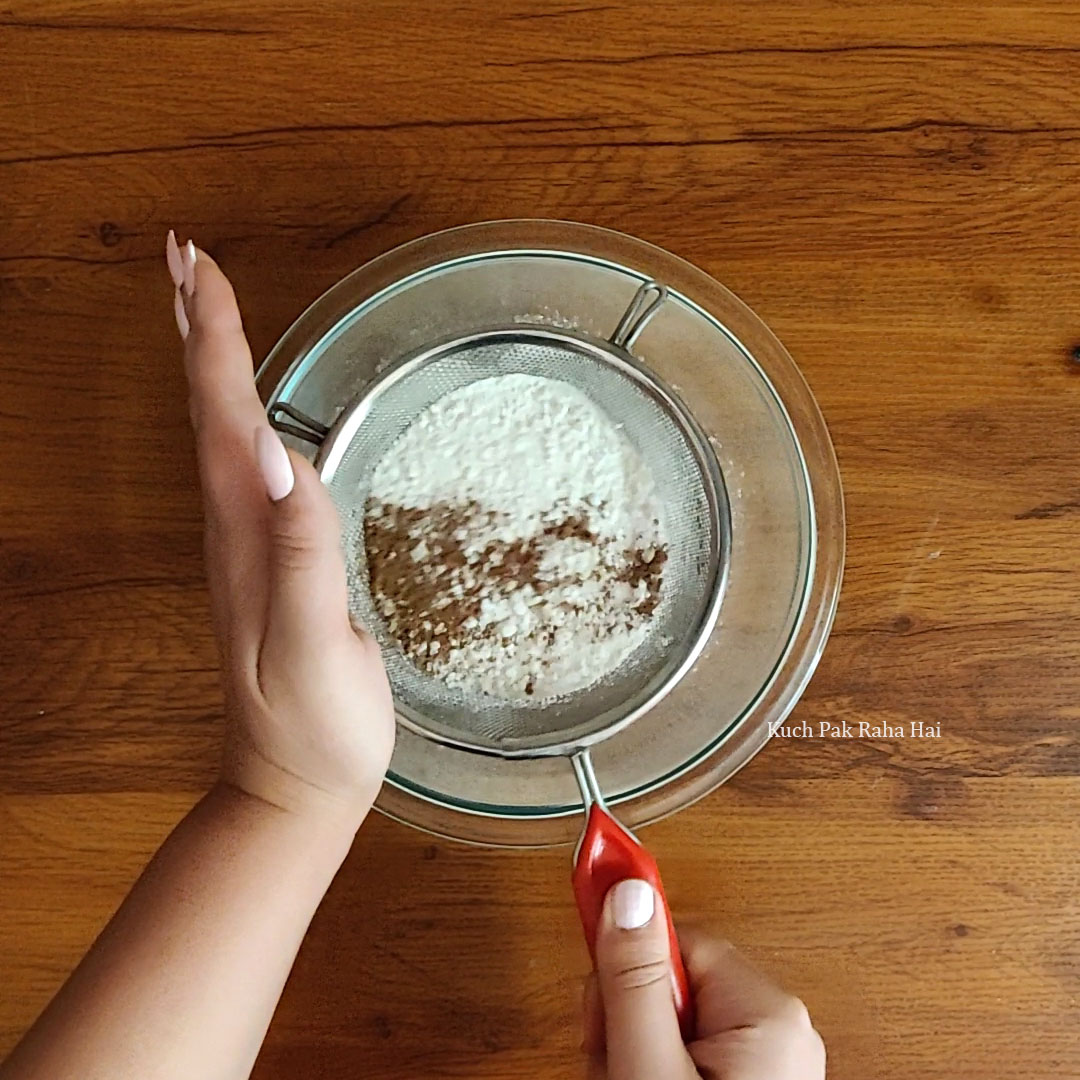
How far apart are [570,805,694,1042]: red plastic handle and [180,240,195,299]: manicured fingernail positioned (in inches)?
15.2

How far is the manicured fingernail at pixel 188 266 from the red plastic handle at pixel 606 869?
39 centimetres

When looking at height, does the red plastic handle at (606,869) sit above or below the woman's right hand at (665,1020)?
above

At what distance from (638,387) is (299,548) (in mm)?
251

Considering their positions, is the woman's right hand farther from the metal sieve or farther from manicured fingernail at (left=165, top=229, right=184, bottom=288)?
manicured fingernail at (left=165, top=229, right=184, bottom=288)

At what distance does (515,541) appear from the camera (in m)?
0.64

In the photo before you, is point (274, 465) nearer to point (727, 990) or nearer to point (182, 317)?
point (182, 317)

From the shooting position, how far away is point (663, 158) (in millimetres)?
675

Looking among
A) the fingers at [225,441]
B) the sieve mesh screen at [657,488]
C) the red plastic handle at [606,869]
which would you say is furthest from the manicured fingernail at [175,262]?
the red plastic handle at [606,869]

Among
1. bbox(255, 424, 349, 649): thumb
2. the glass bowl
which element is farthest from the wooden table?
bbox(255, 424, 349, 649): thumb

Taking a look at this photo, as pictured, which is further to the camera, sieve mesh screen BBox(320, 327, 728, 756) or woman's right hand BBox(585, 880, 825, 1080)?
sieve mesh screen BBox(320, 327, 728, 756)

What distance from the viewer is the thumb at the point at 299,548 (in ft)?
1.63

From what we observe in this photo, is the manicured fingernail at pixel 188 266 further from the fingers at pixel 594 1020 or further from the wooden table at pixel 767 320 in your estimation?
the fingers at pixel 594 1020

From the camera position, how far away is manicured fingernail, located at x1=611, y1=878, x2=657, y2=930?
0.55 meters

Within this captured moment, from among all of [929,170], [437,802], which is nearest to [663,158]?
[929,170]
